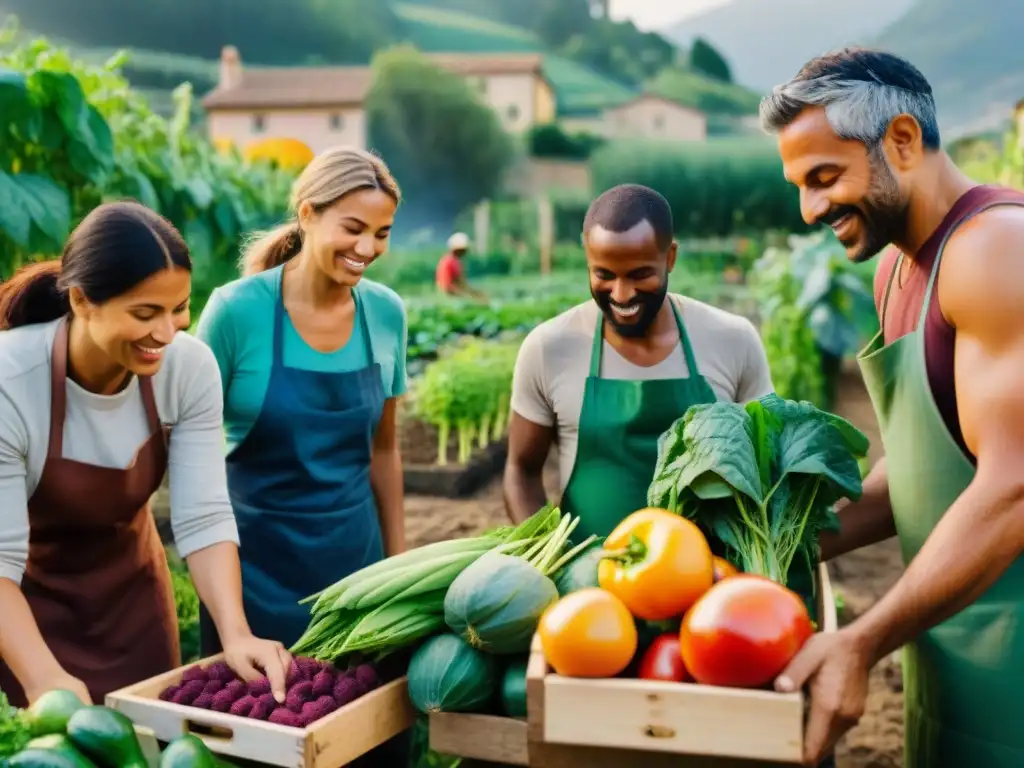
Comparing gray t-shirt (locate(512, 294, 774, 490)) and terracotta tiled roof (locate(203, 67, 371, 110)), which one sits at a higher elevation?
terracotta tiled roof (locate(203, 67, 371, 110))

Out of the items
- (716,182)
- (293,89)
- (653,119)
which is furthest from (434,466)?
(653,119)

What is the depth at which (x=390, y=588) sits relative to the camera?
75.4 inches

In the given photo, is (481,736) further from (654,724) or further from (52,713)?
(52,713)

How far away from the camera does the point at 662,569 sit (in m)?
1.62

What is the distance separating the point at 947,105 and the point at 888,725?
3627 cm

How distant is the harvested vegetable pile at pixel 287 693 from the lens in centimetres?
175

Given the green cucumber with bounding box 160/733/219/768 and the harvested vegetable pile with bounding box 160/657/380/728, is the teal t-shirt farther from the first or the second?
the green cucumber with bounding box 160/733/219/768

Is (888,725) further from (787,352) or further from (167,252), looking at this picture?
(787,352)

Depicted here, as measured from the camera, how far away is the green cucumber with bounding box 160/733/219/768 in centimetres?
159

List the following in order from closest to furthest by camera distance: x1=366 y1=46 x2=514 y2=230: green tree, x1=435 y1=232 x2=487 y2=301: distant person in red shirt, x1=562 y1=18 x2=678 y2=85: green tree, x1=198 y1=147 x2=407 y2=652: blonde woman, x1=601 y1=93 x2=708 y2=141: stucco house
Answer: x1=198 y1=147 x2=407 y2=652: blonde woman < x1=435 y1=232 x2=487 y2=301: distant person in red shirt < x1=366 y1=46 x2=514 y2=230: green tree < x1=601 y1=93 x2=708 y2=141: stucco house < x1=562 y1=18 x2=678 y2=85: green tree

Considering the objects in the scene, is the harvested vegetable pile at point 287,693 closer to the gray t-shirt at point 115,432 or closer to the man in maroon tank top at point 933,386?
the gray t-shirt at point 115,432

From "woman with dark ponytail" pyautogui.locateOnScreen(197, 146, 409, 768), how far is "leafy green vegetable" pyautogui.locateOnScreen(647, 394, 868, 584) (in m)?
1.15

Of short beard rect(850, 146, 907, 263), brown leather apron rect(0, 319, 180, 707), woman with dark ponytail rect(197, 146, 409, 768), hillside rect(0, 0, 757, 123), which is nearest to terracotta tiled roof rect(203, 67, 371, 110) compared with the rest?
hillside rect(0, 0, 757, 123)

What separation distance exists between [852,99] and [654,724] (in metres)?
1.05
